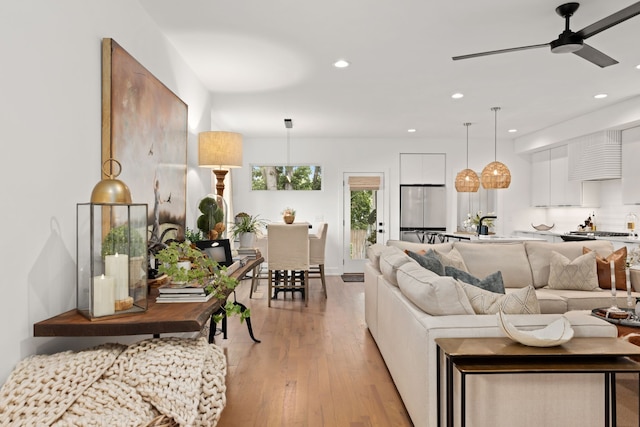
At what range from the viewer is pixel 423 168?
8.61m

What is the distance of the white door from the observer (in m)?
8.57

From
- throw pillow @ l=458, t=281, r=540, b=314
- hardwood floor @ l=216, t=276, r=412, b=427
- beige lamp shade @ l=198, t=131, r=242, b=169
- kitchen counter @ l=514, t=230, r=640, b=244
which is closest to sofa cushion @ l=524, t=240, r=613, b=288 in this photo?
kitchen counter @ l=514, t=230, r=640, b=244

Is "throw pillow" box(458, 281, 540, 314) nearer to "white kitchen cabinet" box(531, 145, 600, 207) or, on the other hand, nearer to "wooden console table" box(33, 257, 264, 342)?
"wooden console table" box(33, 257, 264, 342)

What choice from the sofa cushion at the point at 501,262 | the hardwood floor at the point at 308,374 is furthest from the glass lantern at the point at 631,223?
the hardwood floor at the point at 308,374

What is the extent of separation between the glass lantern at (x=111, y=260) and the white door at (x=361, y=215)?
6681mm

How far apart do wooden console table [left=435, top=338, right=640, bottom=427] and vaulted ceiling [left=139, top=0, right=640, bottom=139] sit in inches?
89.0

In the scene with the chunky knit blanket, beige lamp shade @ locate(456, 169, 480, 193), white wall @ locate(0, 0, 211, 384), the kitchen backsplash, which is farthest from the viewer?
beige lamp shade @ locate(456, 169, 480, 193)

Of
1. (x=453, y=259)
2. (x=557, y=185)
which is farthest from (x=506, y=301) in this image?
(x=557, y=185)

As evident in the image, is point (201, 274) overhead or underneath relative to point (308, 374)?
overhead

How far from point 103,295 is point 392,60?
3.35 metres

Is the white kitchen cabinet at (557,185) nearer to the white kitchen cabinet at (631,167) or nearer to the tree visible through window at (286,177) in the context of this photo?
the white kitchen cabinet at (631,167)

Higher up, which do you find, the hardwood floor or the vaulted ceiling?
the vaulted ceiling

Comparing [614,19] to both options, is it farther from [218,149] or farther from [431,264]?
[218,149]

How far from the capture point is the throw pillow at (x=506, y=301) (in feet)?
7.59
